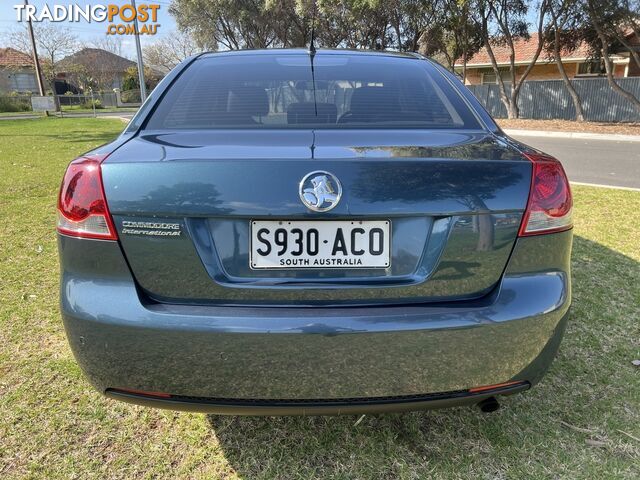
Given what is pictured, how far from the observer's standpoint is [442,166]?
62.3 inches

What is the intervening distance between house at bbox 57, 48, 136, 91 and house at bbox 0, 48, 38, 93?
2.90 metres

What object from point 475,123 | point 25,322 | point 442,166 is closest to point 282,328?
point 442,166

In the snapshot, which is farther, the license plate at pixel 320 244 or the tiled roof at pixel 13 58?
the tiled roof at pixel 13 58

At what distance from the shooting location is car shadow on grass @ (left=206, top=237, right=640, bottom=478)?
6.48 ft

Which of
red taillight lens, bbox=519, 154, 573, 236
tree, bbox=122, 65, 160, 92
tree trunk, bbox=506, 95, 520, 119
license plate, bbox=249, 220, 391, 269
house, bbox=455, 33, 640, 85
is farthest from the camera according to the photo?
tree, bbox=122, 65, 160, 92

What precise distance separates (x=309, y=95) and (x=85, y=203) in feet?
3.52

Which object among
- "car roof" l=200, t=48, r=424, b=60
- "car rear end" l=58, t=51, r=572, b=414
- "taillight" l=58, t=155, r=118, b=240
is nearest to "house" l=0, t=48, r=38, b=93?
"car roof" l=200, t=48, r=424, b=60

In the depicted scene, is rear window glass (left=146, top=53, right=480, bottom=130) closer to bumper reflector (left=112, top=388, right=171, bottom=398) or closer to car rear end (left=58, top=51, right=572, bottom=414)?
car rear end (left=58, top=51, right=572, bottom=414)

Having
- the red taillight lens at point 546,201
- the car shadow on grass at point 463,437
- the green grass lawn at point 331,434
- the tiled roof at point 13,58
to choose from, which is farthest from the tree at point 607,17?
the tiled roof at point 13,58

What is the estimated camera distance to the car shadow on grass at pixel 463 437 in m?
1.98

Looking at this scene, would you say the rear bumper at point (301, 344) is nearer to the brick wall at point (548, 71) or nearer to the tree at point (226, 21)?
the tree at point (226, 21)

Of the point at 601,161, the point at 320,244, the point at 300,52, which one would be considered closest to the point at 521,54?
the point at 601,161

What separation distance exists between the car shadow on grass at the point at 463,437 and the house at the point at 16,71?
59.1 meters

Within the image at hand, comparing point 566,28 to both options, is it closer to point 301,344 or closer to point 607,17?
point 607,17
